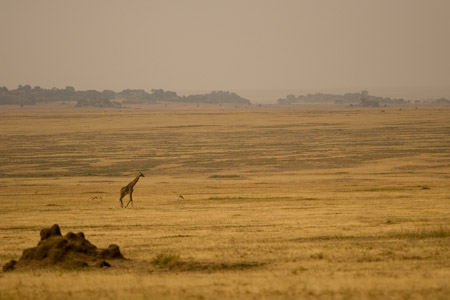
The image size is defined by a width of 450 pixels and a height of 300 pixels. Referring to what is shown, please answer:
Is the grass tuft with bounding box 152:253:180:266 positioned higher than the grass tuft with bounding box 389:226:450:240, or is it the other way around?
the grass tuft with bounding box 152:253:180:266

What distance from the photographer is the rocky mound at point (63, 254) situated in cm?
1630

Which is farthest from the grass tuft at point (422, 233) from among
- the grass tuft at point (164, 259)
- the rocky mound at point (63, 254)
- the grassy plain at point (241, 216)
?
the rocky mound at point (63, 254)

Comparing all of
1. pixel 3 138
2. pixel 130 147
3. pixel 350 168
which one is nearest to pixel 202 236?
pixel 350 168

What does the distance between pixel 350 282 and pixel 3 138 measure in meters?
65.3

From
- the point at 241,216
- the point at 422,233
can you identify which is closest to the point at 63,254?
the point at 422,233

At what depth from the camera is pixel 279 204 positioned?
93.6 feet

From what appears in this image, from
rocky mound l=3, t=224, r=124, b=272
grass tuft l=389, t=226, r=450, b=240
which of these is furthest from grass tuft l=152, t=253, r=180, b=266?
grass tuft l=389, t=226, r=450, b=240

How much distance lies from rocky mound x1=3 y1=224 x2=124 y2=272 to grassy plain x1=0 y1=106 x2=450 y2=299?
49cm

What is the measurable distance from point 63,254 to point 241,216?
9.21 metres

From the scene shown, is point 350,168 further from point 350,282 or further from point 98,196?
point 350,282

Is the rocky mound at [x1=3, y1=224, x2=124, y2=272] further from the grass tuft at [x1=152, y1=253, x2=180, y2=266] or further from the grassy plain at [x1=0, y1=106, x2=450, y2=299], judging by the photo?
the grass tuft at [x1=152, y1=253, x2=180, y2=266]

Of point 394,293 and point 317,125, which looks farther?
point 317,125

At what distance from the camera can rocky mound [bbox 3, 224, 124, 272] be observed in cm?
1630

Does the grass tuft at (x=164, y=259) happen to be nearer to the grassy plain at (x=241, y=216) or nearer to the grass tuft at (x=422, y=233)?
the grassy plain at (x=241, y=216)
